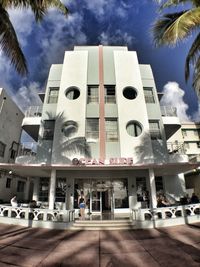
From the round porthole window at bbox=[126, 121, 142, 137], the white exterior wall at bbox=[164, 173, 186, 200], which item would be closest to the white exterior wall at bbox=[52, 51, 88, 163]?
the round porthole window at bbox=[126, 121, 142, 137]

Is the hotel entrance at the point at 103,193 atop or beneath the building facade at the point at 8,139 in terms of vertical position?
beneath

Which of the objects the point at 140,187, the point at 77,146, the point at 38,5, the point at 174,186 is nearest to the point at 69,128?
the point at 77,146

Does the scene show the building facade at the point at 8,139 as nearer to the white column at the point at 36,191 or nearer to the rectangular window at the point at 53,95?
the white column at the point at 36,191

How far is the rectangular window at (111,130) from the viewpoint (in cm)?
1697

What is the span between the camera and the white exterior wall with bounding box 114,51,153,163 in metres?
16.5

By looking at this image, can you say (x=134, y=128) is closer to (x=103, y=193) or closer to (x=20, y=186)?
(x=103, y=193)

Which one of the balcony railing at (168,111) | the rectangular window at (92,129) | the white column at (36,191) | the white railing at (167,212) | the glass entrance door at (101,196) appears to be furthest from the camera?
the balcony railing at (168,111)

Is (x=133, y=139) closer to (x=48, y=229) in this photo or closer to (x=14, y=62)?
(x=48, y=229)

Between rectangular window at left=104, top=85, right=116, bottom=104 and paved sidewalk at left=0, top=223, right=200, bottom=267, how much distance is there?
475 inches

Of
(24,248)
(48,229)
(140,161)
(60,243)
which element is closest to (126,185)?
(140,161)

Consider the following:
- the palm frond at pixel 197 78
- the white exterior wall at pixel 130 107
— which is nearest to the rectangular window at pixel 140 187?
the white exterior wall at pixel 130 107

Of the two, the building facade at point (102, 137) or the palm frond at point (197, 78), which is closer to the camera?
the palm frond at point (197, 78)

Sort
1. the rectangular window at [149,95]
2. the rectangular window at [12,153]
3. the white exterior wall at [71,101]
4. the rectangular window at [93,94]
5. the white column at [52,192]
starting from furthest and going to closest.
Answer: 1. the rectangular window at [12,153]
2. the rectangular window at [149,95]
3. the rectangular window at [93,94]
4. the white exterior wall at [71,101]
5. the white column at [52,192]

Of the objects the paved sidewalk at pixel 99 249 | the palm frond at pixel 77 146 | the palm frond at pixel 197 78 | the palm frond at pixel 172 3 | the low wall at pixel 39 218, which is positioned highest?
the palm frond at pixel 172 3
